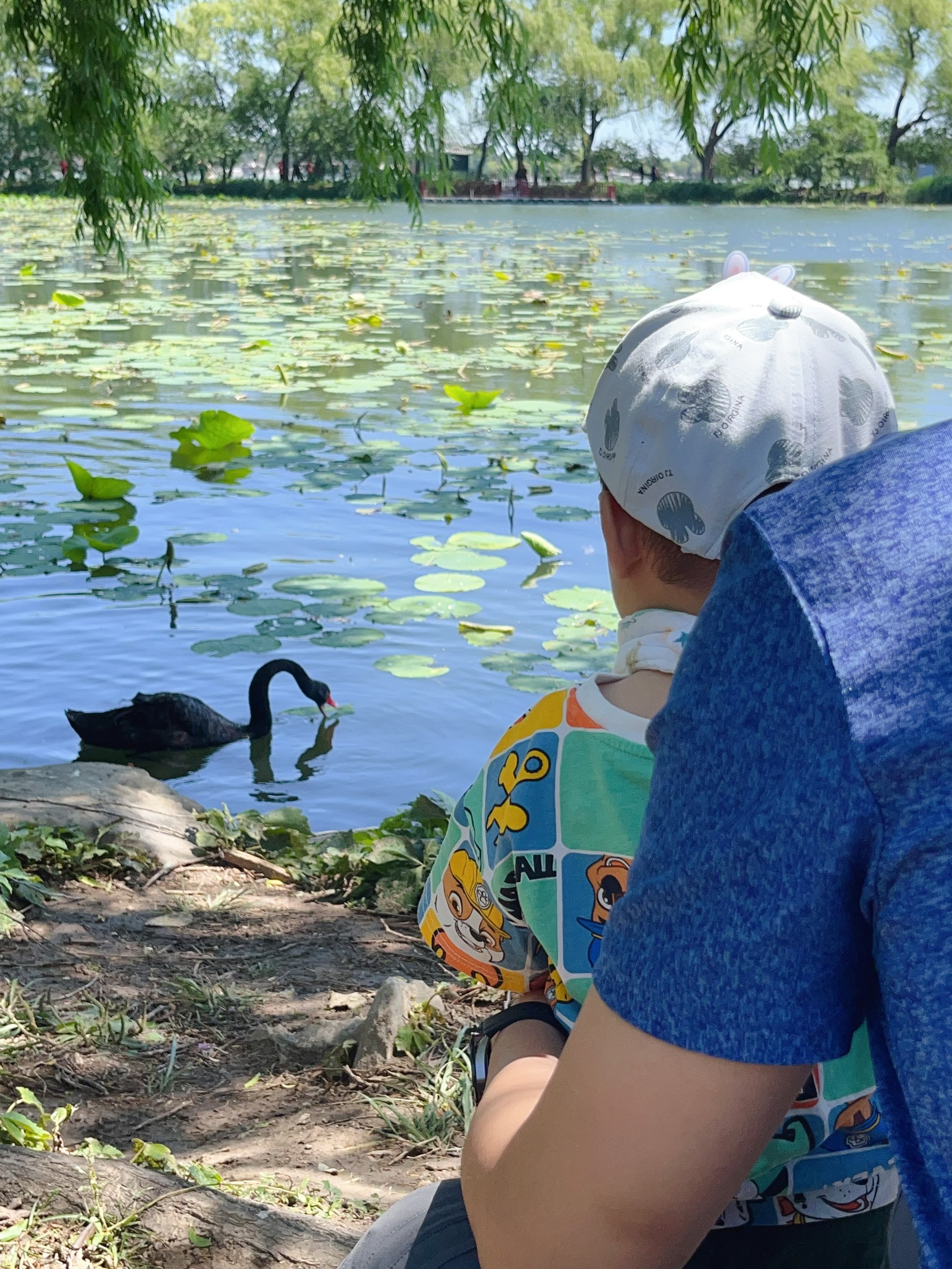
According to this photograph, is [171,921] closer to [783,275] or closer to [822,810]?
[783,275]

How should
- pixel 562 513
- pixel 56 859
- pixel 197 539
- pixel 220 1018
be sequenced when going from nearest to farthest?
pixel 220 1018 < pixel 56 859 < pixel 197 539 < pixel 562 513

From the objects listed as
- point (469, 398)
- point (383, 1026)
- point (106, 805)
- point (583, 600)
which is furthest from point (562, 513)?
point (383, 1026)

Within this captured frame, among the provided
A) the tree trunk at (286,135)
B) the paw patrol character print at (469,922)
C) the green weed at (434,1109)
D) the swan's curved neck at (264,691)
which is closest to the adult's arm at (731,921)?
the paw patrol character print at (469,922)

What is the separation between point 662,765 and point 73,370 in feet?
30.8

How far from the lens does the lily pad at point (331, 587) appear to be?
5.11 metres

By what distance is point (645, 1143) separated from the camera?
1.68ft

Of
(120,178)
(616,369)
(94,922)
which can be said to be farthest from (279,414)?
(616,369)

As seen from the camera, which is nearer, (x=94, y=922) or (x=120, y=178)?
(x=94, y=922)

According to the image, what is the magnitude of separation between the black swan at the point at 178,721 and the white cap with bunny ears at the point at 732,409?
136 inches

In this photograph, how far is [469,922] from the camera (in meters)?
1.00

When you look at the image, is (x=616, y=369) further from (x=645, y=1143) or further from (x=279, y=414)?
(x=279, y=414)

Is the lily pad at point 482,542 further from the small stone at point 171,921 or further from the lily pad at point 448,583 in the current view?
the small stone at point 171,921

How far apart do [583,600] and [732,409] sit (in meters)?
3.99

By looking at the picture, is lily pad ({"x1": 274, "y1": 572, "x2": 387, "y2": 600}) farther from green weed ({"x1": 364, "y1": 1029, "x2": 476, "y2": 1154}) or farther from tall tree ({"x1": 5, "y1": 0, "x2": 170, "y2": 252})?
green weed ({"x1": 364, "y1": 1029, "x2": 476, "y2": 1154})
